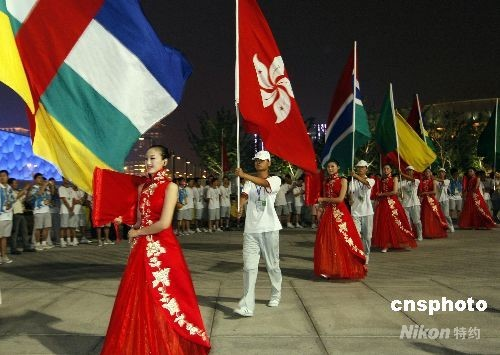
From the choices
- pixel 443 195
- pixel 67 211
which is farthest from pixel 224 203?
pixel 443 195

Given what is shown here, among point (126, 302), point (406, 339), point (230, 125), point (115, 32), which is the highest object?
point (230, 125)

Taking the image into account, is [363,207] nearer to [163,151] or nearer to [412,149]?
[412,149]

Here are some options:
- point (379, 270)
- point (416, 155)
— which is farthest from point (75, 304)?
point (416, 155)

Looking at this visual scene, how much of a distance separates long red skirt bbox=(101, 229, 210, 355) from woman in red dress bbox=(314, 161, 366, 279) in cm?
459

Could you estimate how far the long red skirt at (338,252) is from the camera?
859cm

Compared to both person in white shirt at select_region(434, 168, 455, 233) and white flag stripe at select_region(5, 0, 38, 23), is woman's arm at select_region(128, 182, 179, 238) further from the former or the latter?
person in white shirt at select_region(434, 168, 455, 233)

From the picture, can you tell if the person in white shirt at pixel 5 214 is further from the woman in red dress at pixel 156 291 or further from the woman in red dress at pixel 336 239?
the woman in red dress at pixel 156 291

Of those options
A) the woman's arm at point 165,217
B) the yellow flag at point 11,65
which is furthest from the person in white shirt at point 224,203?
the woman's arm at point 165,217

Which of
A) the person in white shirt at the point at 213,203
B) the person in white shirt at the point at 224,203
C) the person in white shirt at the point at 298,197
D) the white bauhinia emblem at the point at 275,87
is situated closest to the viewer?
the white bauhinia emblem at the point at 275,87

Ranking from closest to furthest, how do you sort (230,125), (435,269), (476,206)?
(435,269) → (476,206) → (230,125)

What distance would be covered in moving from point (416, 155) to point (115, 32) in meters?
11.4

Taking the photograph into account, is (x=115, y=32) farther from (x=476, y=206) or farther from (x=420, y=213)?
(x=476, y=206)

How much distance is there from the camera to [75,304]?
6762 mm

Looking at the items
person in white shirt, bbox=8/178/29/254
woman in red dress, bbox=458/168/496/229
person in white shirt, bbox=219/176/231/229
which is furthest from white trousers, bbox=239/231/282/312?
woman in red dress, bbox=458/168/496/229
